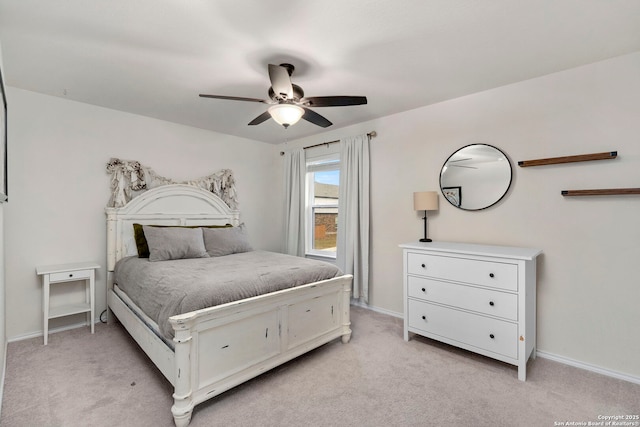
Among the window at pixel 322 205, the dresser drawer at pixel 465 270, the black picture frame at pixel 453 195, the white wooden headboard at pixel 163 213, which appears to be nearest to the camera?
the dresser drawer at pixel 465 270

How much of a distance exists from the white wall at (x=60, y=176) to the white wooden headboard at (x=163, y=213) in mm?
181

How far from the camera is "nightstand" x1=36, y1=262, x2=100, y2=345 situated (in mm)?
2705

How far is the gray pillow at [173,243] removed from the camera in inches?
120

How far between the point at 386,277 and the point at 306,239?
1490 mm

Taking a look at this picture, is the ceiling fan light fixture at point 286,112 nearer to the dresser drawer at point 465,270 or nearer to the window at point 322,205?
the dresser drawer at point 465,270

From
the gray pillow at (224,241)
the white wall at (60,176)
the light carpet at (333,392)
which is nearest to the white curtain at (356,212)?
the light carpet at (333,392)

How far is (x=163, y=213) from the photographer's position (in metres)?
3.67

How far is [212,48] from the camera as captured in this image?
6.95 ft

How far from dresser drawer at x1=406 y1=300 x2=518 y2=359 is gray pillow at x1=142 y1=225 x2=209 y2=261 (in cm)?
230

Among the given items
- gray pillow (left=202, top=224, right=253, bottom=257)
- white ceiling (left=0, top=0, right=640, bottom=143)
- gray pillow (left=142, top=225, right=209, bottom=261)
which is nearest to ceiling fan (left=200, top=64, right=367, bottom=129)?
white ceiling (left=0, top=0, right=640, bottom=143)

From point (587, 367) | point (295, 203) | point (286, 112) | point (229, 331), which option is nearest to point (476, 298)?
point (587, 367)

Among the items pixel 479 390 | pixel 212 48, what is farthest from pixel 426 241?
pixel 212 48

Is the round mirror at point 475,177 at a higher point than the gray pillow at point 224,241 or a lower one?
higher

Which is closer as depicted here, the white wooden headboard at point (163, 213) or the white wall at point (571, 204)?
the white wall at point (571, 204)
